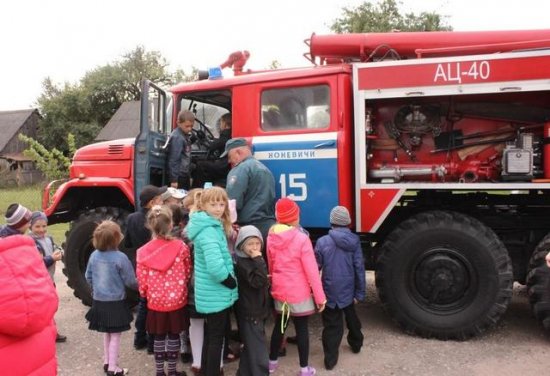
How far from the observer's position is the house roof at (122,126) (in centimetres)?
3734

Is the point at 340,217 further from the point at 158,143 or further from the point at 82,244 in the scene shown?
the point at 82,244

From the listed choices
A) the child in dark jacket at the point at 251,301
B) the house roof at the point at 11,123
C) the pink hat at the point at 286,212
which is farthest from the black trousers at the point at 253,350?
the house roof at the point at 11,123

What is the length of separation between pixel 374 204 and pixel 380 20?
21.6 metres

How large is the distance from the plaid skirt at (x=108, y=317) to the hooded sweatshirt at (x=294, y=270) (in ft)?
4.16

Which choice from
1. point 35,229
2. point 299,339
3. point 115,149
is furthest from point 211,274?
point 115,149

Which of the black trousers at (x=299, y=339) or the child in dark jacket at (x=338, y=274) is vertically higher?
the child in dark jacket at (x=338, y=274)

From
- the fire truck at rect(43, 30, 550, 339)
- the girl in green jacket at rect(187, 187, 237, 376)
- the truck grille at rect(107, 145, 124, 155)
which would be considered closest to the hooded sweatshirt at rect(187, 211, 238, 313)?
the girl in green jacket at rect(187, 187, 237, 376)

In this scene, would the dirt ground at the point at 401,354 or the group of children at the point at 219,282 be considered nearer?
the group of children at the point at 219,282

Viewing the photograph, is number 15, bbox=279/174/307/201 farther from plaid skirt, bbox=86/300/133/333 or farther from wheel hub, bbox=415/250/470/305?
plaid skirt, bbox=86/300/133/333

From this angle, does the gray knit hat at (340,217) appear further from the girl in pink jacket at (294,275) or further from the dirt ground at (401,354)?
the dirt ground at (401,354)

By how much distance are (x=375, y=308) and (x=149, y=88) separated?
3592 millimetres

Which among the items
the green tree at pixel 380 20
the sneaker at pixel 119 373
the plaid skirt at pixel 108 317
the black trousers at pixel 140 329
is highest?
the green tree at pixel 380 20

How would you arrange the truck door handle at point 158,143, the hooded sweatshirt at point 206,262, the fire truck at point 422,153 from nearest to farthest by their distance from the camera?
1. the hooded sweatshirt at point 206,262
2. the fire truck at point 422,153
3. the truck door handle at point 158,143

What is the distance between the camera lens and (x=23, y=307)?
7.68 ft
